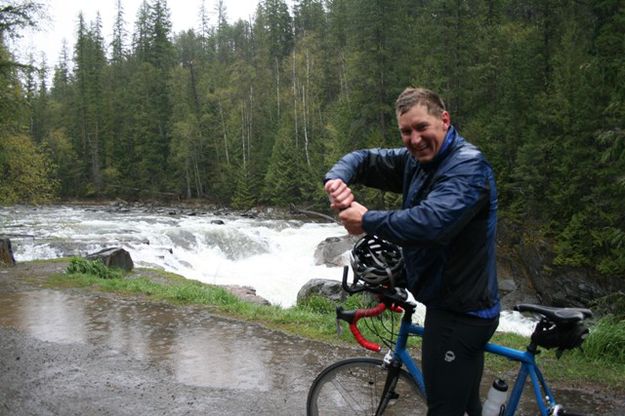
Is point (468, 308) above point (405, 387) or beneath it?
above

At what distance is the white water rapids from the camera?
16422 millimetres

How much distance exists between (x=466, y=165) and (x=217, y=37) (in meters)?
78.7

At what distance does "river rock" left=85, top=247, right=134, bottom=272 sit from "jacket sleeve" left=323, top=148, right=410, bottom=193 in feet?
35.8

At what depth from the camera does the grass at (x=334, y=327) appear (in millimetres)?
5316

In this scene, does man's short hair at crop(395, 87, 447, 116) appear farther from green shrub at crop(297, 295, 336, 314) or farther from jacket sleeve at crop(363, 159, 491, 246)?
green shrub at crop(297, 295, 336, 314)

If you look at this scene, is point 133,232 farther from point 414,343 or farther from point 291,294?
point 414,343

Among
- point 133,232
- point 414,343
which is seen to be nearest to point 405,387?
point 414,343

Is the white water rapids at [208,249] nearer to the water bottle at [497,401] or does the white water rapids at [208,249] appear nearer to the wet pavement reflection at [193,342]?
the wet pavement reflection at [193,342]

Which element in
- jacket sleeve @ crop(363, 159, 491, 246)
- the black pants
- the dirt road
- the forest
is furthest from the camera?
the forest

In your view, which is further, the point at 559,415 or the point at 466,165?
the point at 559,415

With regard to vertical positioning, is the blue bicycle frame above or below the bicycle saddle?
below

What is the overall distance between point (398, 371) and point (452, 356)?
599mm

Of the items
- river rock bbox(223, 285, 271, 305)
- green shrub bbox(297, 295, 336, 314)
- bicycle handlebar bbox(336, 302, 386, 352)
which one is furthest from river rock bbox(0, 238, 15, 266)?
bicycle handlebar bbox(336, 302, 386, 352)

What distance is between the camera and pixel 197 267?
18078 millimetres
